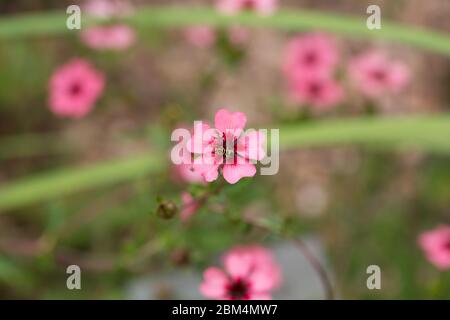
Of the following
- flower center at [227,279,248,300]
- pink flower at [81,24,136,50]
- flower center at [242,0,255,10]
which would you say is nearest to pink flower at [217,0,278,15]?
flower center at [242,0,255,10]

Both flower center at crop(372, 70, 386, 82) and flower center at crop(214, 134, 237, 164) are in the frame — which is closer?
flower center at crop(214, 134, 237, 164)

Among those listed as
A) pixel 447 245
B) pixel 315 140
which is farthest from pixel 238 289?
pixel 447 245

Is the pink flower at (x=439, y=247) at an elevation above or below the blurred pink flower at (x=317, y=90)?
below

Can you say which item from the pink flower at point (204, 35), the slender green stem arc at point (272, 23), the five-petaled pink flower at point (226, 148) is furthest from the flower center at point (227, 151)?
the pink flower at point (204, 35)

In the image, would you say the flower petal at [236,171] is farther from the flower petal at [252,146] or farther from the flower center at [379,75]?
the flower center at [379,75]

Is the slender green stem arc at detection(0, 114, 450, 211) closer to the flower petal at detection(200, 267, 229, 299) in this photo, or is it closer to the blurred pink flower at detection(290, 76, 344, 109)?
the blurred pink flower at detection(290, 76, 344, 109)

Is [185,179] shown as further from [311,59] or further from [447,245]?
[447,245]

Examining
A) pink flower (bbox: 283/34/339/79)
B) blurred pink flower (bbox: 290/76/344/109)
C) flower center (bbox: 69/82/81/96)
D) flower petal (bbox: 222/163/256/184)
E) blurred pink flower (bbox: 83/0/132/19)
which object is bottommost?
flower petal (bbox: 222/163/256/184)

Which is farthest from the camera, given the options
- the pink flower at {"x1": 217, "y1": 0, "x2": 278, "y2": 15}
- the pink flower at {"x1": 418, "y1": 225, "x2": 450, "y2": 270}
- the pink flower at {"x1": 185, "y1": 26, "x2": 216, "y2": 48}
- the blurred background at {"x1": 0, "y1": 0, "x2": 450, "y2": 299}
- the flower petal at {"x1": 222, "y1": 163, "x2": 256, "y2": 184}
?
the pink flower at {"x1": 185, "y1": 26, "x2": 216, "y2": 48}
